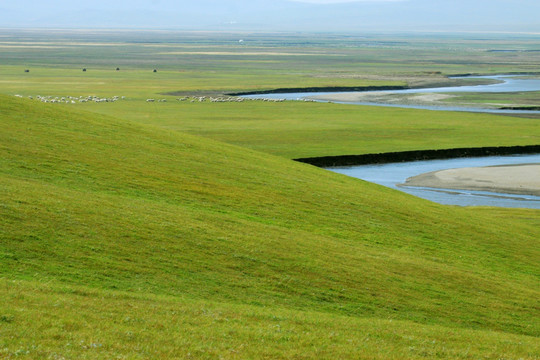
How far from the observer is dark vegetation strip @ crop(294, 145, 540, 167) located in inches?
2940

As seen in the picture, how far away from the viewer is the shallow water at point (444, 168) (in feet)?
193

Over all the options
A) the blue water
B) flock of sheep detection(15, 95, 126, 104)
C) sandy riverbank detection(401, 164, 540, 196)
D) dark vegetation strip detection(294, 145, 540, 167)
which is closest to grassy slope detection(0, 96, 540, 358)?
sandy riverbank detection(401, 164, 540, 196)

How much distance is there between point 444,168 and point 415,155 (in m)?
5.97

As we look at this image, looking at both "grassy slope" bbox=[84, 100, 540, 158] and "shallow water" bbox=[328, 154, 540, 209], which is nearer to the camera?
"shallow water" bbox=[328, 154, 540, 209]

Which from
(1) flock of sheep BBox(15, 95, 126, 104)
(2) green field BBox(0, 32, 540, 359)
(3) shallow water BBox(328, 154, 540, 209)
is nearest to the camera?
(2) green field BBox(0, 32, 540, 359)

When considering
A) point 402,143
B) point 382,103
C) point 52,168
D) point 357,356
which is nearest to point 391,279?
point 357,356

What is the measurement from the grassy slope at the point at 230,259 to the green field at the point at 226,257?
0.09 m

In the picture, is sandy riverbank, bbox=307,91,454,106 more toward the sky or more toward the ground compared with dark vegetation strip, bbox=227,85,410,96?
more toward the ground

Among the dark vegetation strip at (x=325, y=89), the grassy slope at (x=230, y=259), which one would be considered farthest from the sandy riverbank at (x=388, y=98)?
the grassy slope at (x=230, y=259)

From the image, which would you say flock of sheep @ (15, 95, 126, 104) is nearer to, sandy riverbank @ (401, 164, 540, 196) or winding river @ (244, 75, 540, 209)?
winding river @ (244, 75, 540, 209)

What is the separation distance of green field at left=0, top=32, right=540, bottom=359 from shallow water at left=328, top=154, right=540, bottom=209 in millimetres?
6082

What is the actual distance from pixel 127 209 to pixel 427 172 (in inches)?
1728

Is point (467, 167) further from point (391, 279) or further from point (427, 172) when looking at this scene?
point (391, 279)

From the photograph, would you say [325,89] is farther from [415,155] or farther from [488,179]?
[488,179]
